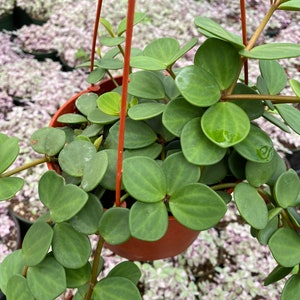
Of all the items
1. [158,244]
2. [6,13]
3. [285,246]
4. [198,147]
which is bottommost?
[6,13]

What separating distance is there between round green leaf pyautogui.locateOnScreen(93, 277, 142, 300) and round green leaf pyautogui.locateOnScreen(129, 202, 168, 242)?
0.27ft

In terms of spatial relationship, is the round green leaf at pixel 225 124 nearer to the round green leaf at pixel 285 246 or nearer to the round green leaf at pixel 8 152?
the round green leaf at pixel 285 246

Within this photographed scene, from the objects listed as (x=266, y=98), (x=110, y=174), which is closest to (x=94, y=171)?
(x=110, y=174)

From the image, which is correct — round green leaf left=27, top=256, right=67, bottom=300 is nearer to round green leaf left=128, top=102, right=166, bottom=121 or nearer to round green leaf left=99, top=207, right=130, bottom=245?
round green leaf left=99, top=207, right=130, bottom=245

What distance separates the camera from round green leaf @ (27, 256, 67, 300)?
50cm

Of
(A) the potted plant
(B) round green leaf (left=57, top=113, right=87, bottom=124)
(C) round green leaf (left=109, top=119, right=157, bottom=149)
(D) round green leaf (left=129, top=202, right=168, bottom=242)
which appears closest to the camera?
(D) round green leaf (left=129, top=202, right=168, bottom=242)

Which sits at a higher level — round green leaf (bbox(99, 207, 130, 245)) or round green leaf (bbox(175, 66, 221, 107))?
round green leaf (bbox(175, 66, 221, 107))

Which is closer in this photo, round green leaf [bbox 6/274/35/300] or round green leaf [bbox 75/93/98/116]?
round green leaf [bbox 6/274/35/300]

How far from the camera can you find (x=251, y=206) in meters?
0.52

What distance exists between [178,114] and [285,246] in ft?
0.70

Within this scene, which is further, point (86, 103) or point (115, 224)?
point (86, 103)

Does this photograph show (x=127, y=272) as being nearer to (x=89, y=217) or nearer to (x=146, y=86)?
(x=89, y=217)

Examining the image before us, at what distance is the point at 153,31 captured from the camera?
6.86ft

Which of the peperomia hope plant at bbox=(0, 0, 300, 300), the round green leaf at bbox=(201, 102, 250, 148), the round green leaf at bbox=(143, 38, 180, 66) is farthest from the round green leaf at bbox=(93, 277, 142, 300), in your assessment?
the round green leaf at bbox=(143, 38, 180, 66)
